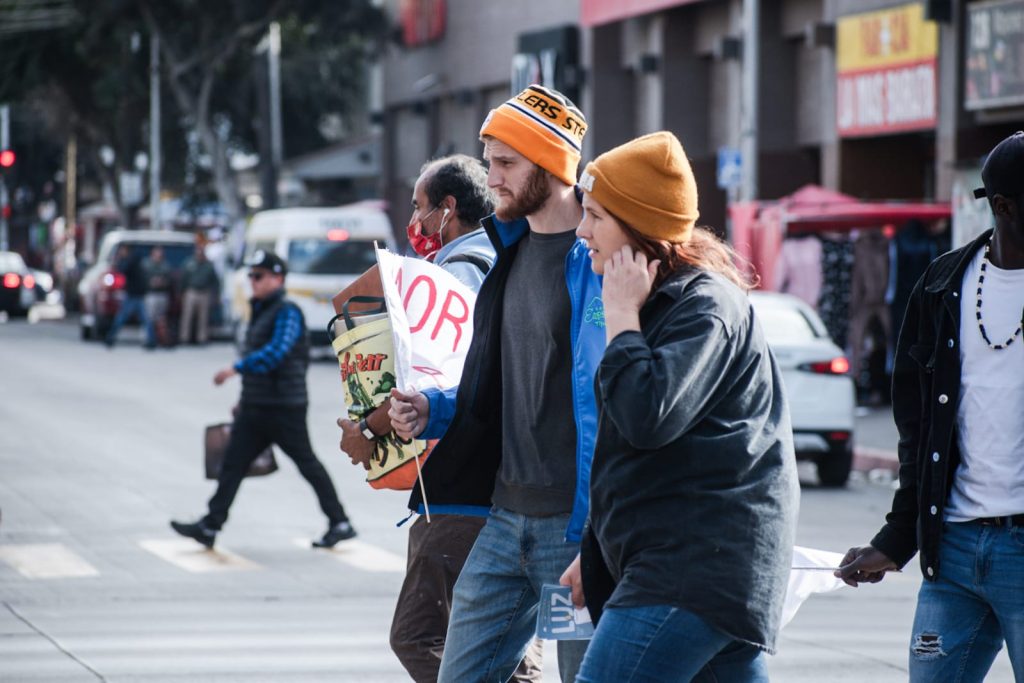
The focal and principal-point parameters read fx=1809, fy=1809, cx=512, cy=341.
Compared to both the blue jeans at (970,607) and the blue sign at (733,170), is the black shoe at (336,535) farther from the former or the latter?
the blue sign at (733,170)

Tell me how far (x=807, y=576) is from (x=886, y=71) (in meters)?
21.1

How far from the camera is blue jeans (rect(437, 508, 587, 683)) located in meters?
4.38

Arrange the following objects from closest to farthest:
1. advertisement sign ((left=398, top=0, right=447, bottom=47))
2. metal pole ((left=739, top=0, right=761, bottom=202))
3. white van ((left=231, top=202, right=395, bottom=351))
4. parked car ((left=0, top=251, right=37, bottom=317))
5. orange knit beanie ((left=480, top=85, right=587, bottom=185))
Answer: orange knit beanie ((left=480, top=85, right=587, bottom=185))
metal pole ((left=739, top=0, right=761, bottom=202))
white van ((left=231, top=202, right=395, bottom=351))
advertisement sign ((left=398, top=0, right=447, bottom=47))
parked car ((left=0, top=251, right=37, bottom=317))

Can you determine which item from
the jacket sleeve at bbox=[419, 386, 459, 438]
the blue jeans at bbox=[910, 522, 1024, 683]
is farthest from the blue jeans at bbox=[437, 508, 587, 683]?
the blue jeans at bbox=[910, 522, 1024, 683]

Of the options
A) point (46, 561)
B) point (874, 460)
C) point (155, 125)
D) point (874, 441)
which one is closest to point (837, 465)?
point (874, 460)

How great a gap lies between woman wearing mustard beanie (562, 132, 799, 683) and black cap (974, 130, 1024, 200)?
0.70m

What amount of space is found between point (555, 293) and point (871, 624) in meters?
4.68

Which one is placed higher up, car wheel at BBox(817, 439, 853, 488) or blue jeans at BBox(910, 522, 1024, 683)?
blue jeans at BBox(910, 522, 1024, 683)

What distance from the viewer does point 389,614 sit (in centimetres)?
863

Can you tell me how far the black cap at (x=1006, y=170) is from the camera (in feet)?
13.1

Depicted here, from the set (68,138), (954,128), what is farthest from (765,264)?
(68,138)

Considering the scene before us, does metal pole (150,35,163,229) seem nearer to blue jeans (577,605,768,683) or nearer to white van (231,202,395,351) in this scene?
white van (231,202,395,351)

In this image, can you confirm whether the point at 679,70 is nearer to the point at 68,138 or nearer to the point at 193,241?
the point at 193,241

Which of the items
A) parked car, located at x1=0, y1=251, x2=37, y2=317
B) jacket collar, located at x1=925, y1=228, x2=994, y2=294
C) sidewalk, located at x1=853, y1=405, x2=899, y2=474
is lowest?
parked car, located at x1=0, y1=251, x2=37, y2=317
